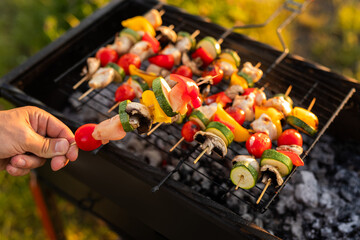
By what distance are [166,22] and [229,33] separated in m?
0.70

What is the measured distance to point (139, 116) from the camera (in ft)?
6.68

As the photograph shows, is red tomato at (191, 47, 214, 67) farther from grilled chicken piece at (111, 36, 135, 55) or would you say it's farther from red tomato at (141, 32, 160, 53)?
grilled chicken piece at (111, 36, 135, 55)

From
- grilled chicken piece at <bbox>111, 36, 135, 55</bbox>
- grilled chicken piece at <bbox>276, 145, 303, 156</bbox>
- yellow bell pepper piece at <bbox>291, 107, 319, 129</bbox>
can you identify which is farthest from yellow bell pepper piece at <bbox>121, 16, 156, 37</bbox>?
grilled chicken piece at <bbox>276, 145, 303, 156</bbox>

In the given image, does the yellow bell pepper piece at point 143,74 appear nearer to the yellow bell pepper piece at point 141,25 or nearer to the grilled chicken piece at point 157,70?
the grilled chicken piece at point 157,70

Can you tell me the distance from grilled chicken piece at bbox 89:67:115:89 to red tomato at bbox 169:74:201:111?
3.14ft

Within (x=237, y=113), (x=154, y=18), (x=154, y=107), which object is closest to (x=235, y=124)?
(x=237, y=113)

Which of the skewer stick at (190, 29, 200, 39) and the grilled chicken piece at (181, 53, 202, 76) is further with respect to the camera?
the skewer stick at (190, 29, 200, 39)

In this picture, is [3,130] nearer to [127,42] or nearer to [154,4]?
[127,42]

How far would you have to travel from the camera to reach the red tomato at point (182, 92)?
2.02 meters

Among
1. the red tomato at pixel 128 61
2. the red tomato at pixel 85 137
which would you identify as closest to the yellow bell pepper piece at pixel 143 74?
the red tomato at pixel 128 61

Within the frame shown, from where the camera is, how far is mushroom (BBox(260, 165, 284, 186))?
222cm

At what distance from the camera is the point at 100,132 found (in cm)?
203

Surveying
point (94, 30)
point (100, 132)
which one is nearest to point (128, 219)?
point (100, 132)

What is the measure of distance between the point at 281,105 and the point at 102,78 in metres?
1.47
